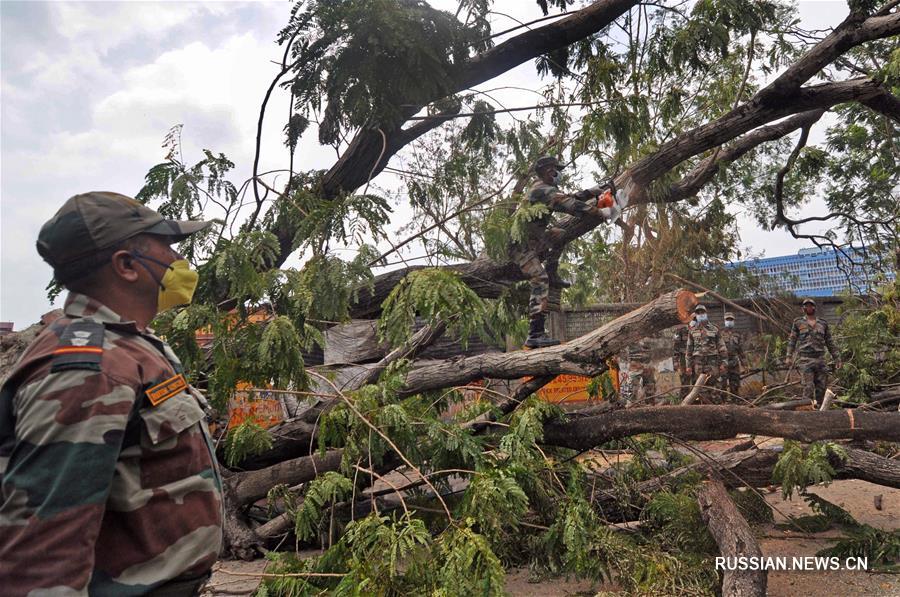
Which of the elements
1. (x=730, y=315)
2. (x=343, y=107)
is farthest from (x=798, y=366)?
(x=343, y=107)

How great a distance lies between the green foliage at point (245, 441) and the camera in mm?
4301

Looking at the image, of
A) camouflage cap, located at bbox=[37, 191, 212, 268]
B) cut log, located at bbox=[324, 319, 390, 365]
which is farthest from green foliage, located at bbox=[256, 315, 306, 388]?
cut log, located at bbox=[324, 319, 390, 365]

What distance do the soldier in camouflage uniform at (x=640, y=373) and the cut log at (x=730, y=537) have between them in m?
4.63

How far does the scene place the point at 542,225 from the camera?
5902 mm

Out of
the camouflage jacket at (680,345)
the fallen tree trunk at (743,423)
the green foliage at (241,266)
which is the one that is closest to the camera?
the green foliage at (241,266)

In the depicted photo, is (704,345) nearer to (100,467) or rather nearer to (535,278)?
(535,278)

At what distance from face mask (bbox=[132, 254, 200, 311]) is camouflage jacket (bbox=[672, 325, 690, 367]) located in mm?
8907

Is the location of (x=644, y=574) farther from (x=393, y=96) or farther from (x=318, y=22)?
(x=318, y=22)

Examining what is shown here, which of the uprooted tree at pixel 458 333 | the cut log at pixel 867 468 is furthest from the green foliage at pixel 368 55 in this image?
the cut log at pixel 867 468

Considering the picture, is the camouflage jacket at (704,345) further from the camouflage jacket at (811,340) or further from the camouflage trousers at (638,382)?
the camouflage jacket at (811,340)

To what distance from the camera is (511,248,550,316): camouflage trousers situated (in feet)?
18.8

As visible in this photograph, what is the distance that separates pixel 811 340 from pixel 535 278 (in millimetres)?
4497

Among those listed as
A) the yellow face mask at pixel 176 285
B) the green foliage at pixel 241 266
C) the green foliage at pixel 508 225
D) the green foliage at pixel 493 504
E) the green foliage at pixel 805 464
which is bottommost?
the green foliage at pixel 805 464

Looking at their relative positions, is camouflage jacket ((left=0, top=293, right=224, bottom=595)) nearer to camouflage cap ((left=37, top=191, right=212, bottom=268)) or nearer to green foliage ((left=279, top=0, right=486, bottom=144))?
camouflage cap ((left=37, top=191, right=212, bottom=268))
